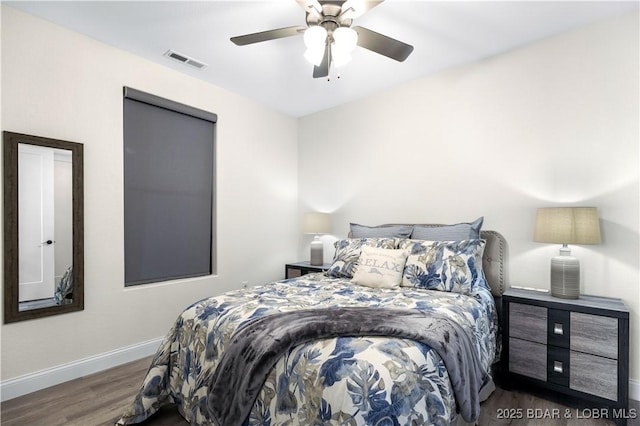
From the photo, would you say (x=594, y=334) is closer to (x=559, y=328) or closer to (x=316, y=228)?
(x=559, y=328)

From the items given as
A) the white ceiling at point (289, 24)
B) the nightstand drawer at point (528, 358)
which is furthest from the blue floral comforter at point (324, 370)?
the white ceiling at point (289, 24)

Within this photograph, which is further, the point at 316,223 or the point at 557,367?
the point at 316,223

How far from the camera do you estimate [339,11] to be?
1942 millimetres

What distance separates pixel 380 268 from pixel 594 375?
1.50 m

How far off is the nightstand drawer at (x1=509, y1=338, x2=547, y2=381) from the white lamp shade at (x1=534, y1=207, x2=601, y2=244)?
765mm

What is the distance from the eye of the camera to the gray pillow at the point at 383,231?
3207 millimetres

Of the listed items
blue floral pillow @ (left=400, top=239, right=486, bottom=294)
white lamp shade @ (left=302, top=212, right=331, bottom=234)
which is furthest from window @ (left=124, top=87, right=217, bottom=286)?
blue floral pillow @ (left=400, top=239, right=486, bottom=294)

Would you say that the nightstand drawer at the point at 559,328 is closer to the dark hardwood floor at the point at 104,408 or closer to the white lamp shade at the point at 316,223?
the dark hardwood floor at the point at 104,408

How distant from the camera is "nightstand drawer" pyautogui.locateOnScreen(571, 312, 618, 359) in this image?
206 cm

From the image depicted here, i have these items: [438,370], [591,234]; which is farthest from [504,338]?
[438,370]

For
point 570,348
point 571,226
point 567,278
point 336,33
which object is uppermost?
point 336,33

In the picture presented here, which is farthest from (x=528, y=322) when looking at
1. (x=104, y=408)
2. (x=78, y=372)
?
(x=78, y=372)

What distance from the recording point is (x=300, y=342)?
4.71ft

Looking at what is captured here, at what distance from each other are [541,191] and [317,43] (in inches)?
86.1
